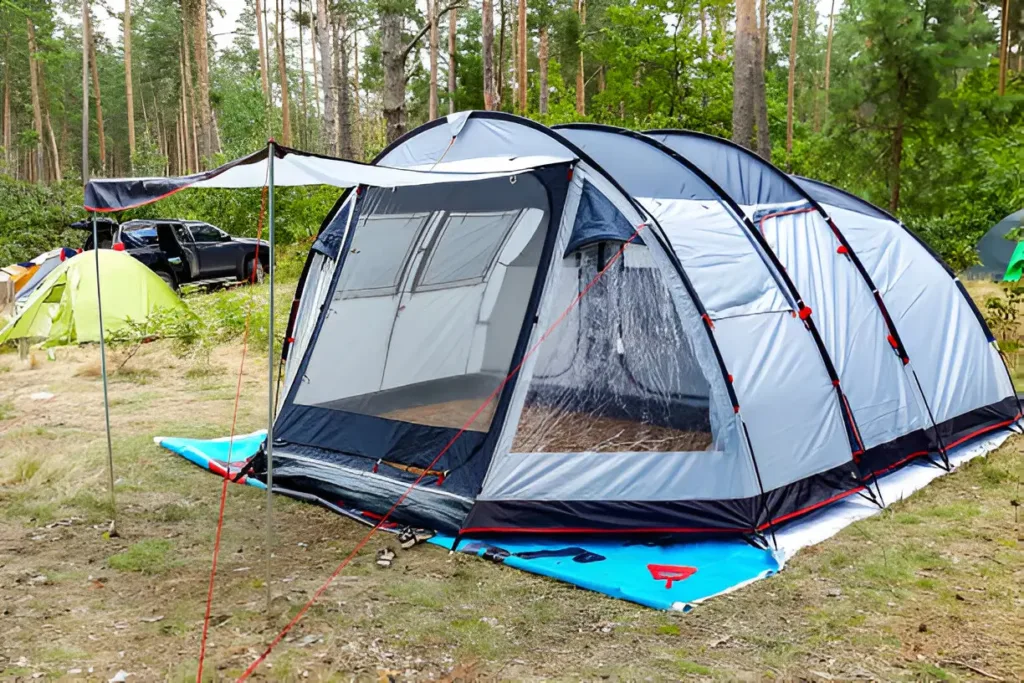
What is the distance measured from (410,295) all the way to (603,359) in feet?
5.49

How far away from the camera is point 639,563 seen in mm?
4633

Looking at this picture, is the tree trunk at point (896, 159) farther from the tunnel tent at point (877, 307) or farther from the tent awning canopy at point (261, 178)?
the tent awning canopy at point (261, 178)

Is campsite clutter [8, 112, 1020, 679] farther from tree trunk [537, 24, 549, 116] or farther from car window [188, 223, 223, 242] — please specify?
tree trunk [537, 24, 549, 116]

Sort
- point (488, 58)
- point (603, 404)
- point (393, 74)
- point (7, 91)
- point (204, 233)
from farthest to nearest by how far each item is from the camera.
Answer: point (7, 91) → point (488, 58) → point (204, 233) → point (393, 74) → point (603, 404)

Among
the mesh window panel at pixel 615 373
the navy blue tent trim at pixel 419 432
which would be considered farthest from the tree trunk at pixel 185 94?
the mesh window panel at pixel 615 373

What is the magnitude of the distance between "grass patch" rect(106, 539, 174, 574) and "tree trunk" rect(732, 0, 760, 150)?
32.6 feet

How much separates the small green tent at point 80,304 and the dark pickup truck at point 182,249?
2.60 metres

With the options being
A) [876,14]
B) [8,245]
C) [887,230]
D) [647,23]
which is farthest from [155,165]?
[887,230]

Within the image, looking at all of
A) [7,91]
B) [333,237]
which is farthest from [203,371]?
[7,91]

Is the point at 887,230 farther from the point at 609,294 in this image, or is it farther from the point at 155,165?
the point at 155,165

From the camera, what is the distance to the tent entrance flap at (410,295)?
6137 millimetres

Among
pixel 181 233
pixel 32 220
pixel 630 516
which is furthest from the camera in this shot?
pixel 32 220

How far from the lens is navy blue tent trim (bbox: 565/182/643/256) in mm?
5094

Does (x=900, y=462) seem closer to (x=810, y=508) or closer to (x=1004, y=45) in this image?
(x=810, y=508)
